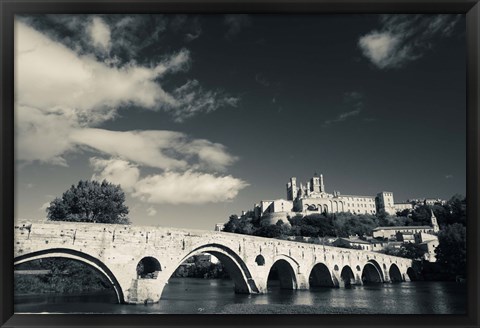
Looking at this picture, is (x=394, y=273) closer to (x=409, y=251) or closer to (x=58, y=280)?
(x=409, y=251)

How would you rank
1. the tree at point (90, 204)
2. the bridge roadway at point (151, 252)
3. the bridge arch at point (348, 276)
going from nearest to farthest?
1. the bridge roadway at point (151, 252)
2. the tree at point (90, 204)
3. the bridge arch at point (348, 276)

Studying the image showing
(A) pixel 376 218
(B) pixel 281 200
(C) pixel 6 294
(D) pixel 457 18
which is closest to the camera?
(C) pixel 6 294

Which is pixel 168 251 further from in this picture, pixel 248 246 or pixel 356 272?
pixel 356 272

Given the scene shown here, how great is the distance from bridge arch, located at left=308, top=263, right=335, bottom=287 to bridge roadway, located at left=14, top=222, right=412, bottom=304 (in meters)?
1.42

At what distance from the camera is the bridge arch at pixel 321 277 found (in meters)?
21.6

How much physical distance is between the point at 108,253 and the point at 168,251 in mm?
2003

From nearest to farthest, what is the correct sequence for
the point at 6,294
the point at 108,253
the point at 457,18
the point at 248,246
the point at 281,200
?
the point at 6,294
the point at 457,18
the point at 108,253
the point at 248,246
the point at 281,200

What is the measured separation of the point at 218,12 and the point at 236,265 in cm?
1111

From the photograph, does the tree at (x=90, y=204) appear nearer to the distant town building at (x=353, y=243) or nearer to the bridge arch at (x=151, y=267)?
the bridge arch at (x=151, y=267)

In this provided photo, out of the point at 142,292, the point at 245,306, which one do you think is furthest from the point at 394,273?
the point at 142,292

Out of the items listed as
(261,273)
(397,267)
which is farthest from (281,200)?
(261,273)

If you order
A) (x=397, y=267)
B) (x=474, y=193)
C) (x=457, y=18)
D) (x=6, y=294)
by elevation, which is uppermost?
(x=457, y=18)

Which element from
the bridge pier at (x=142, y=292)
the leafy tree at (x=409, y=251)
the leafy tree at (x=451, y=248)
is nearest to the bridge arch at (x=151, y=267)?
the bridge pier at (x=142, y=292)

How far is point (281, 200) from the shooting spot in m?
43.6
